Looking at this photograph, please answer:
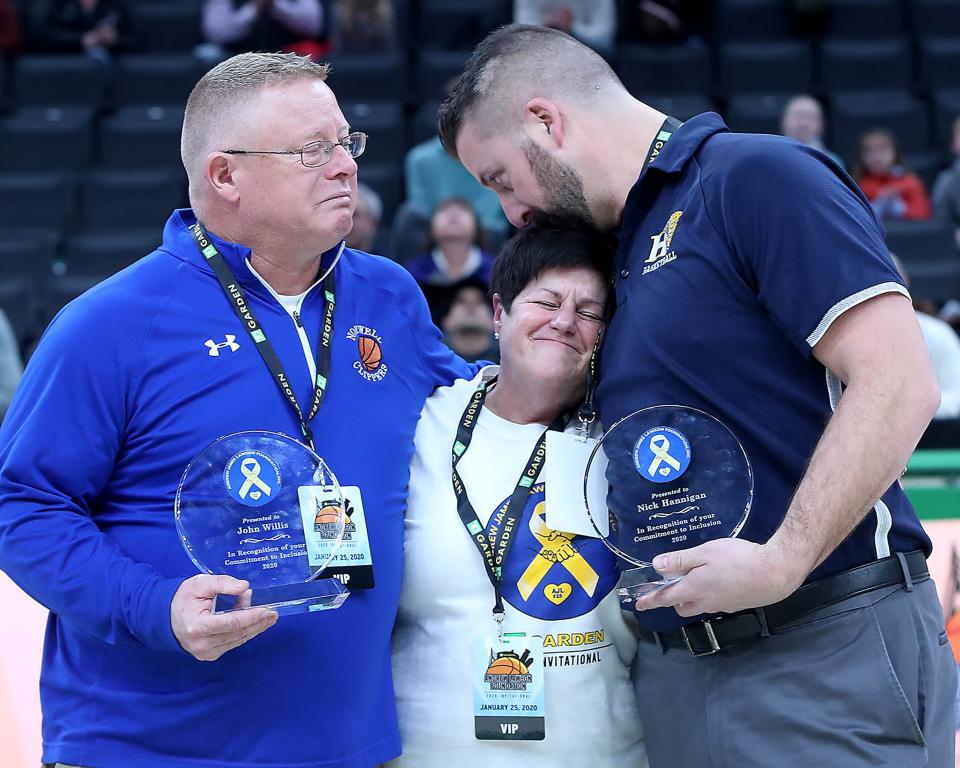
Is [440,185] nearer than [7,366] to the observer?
No

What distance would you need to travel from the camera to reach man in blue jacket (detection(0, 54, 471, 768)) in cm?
209

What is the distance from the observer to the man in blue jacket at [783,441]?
6.15 ft

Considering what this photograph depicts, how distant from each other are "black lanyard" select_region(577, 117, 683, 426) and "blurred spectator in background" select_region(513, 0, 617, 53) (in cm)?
584

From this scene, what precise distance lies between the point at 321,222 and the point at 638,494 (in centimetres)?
78

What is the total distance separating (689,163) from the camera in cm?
218

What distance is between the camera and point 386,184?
295 inches

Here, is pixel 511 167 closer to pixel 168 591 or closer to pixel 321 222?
pixel 321 222

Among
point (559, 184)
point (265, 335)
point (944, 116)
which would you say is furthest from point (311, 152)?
point (944, 116)

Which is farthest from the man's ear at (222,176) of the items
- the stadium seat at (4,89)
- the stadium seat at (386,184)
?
the stadium seat at (4,89)

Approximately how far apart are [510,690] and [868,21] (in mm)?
7619

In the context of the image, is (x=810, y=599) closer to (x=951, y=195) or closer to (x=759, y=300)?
(x=759, y=300)

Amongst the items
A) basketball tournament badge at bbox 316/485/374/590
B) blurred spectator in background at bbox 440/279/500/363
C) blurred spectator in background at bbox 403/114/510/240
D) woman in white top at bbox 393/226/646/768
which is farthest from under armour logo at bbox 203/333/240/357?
blurred spectator in background at bbox 403/114/510/240

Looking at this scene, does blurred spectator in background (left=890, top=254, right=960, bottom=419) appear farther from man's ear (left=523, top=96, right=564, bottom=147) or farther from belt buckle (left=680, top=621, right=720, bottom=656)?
belt buckle (left=680, top=621, right=720, bottom=656)

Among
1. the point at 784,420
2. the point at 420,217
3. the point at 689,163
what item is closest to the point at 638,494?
the point at 784,420
